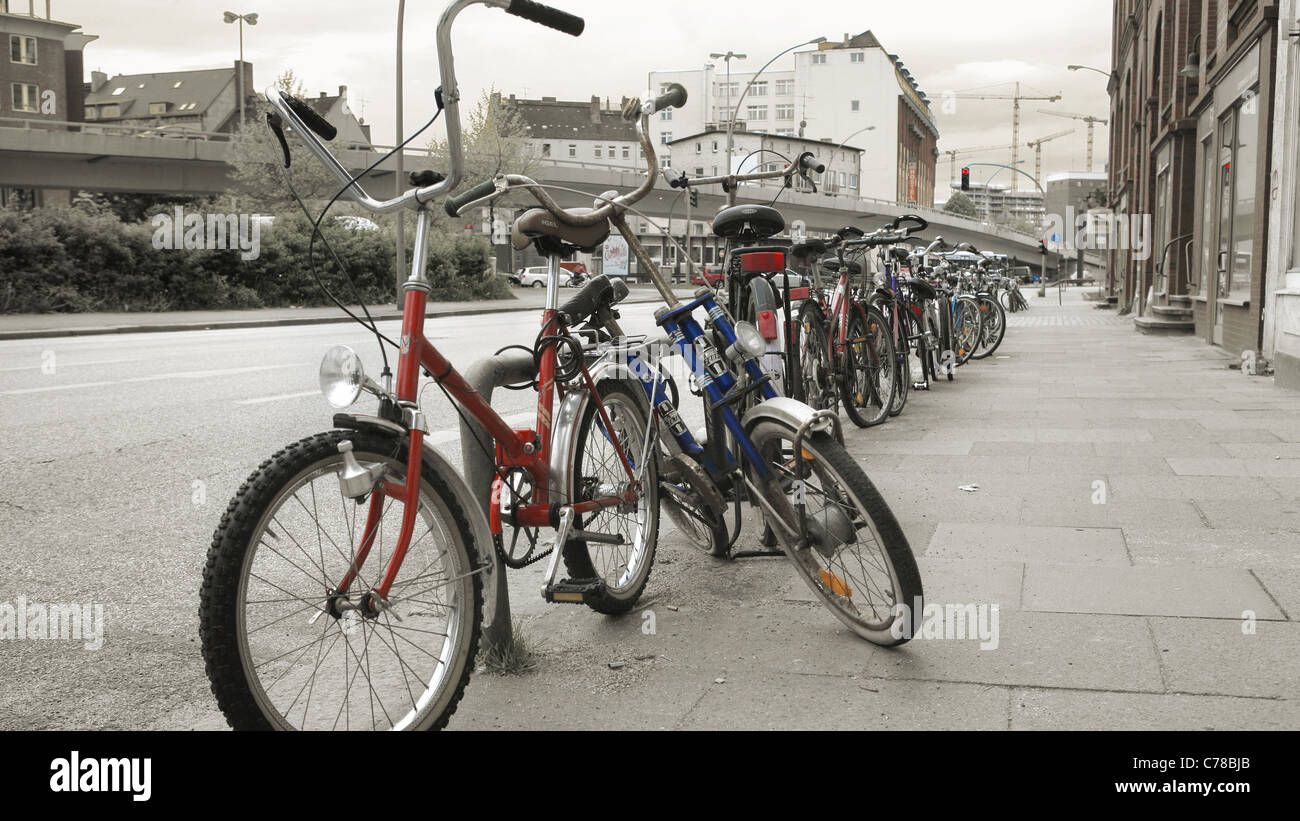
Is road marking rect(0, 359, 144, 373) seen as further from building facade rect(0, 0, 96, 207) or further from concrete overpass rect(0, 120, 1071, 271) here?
building facade rect(0, 0, 96, 207)

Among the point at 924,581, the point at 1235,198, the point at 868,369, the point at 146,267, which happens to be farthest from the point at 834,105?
the point at 924,581

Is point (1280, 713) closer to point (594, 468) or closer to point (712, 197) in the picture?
point (594, 468)

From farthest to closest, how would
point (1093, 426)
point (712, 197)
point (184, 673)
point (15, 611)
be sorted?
point (712, 197), point (1093, 426), point (15, 611), point (184, 673)

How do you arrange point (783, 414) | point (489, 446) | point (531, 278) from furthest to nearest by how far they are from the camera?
point (531, 278) < point (783, 414) < point (489, 446)

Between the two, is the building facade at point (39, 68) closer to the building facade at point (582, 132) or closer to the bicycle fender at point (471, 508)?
the building facade at point (582, 132)

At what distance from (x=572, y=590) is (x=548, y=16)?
1.58 meters

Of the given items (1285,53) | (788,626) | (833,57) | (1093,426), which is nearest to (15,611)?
(788,626)

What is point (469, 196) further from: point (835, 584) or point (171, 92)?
point (171, 92)

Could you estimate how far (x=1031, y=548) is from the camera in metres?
4.63

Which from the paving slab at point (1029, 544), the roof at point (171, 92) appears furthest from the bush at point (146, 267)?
the roof at point (171, 92)

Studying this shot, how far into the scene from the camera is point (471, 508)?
110 inches

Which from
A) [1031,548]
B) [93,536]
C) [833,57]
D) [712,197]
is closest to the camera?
[1031,548]

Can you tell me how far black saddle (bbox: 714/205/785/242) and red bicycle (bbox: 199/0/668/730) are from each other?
144cm

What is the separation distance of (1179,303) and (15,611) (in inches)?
769
